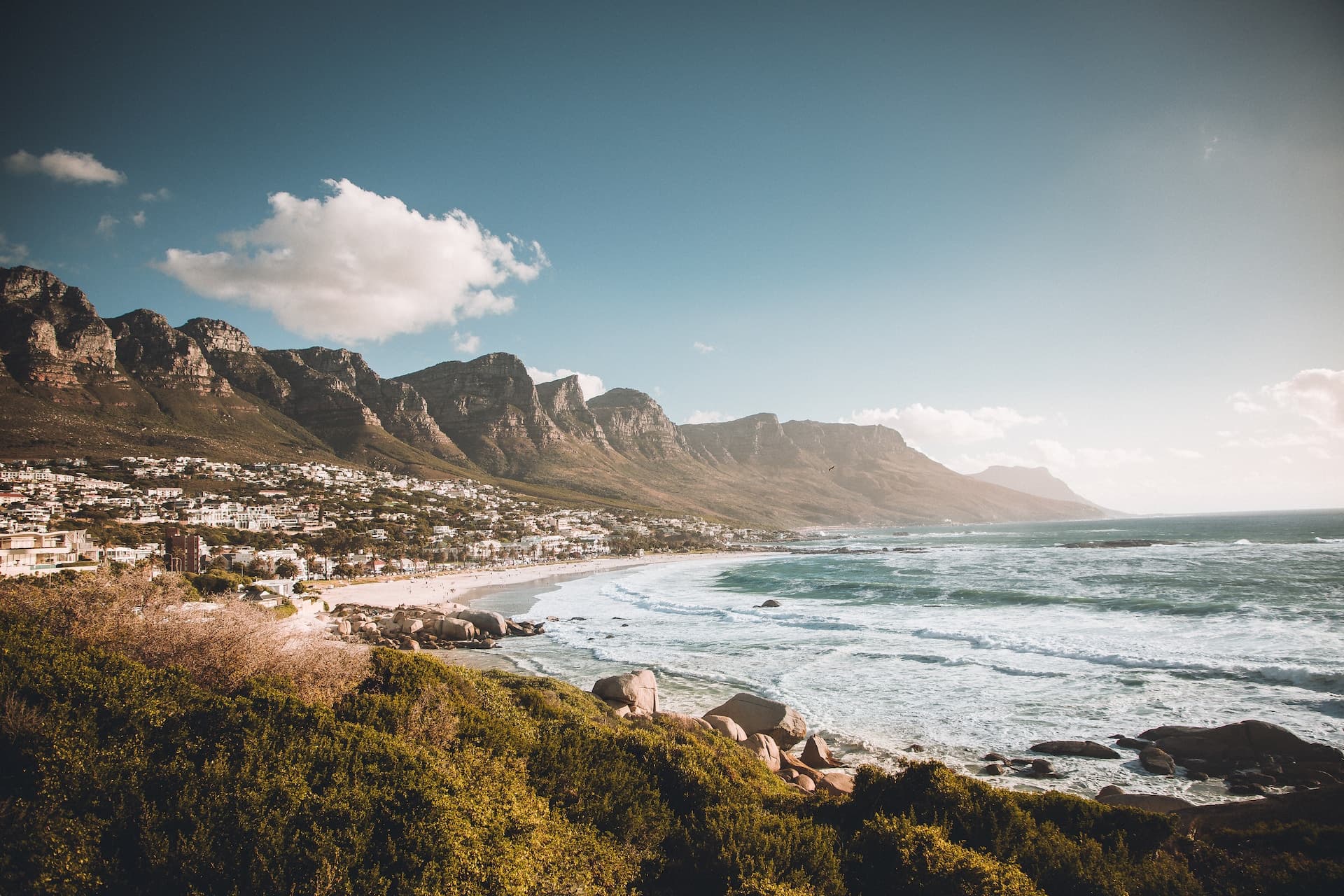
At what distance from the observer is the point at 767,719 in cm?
1781

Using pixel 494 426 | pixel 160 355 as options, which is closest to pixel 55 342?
pixel 160 355

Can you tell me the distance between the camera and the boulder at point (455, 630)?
117 ft

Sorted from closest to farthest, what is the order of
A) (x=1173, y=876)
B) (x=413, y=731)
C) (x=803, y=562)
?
(x=1173, y=876) → (x=413, y=731) → (x=803, y=562)

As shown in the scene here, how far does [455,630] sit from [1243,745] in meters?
36.3

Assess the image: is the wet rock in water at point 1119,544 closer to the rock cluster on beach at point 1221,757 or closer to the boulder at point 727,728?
the rock cluster on beach at point 1221,757

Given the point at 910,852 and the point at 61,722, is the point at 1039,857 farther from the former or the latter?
the point at 61,722

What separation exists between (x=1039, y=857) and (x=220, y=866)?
961cm

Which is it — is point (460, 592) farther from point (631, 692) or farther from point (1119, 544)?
point (1119, 544)

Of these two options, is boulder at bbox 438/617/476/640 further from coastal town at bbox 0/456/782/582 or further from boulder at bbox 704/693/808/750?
boulder at bbox 704/693/808/750

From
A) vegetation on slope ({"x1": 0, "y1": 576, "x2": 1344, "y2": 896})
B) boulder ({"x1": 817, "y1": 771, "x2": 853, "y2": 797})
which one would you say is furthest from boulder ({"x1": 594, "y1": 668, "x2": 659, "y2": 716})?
vegetation on slope ({"x1": 0, "y1": 576, "x2": 1344, "y2": 896})

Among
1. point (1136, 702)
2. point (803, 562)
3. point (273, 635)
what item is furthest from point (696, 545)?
point (273, 635)

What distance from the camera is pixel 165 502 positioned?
74.4m

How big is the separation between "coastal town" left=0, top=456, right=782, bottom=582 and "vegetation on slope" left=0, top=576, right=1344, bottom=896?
27.7 meters

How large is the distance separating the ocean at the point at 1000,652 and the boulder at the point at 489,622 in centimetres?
185
